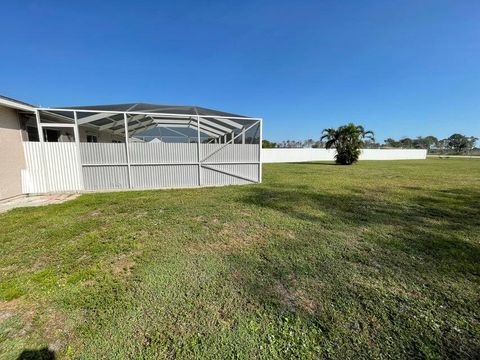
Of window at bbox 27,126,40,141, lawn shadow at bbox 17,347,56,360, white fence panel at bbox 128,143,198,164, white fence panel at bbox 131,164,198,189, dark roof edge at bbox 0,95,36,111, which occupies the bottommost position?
lawn shadow at bbox 17,347,56,360

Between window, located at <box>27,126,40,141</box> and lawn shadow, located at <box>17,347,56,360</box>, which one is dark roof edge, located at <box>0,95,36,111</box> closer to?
window, located at <box>27,126,40,141</box>

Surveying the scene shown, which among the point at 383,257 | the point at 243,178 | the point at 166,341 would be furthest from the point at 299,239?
the point at 243,178

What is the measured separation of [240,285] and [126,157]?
23.2 feet

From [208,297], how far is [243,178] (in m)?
7.28

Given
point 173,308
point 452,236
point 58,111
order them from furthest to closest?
point 58,111
point 452,236
point 173,308

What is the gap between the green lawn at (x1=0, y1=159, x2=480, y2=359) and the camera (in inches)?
71.4

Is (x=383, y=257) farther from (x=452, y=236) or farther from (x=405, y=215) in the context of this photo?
(x=405, y=215)

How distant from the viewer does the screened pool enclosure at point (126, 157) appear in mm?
7281

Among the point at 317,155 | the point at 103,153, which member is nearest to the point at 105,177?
the point at 103,153

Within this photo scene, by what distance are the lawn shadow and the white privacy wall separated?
78.0 feet

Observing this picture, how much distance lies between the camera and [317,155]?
2828cm

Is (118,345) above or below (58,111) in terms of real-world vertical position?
below

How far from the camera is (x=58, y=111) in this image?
23.5 ft

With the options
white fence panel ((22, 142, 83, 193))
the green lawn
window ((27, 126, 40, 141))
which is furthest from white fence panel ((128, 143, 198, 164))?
the green lawn
